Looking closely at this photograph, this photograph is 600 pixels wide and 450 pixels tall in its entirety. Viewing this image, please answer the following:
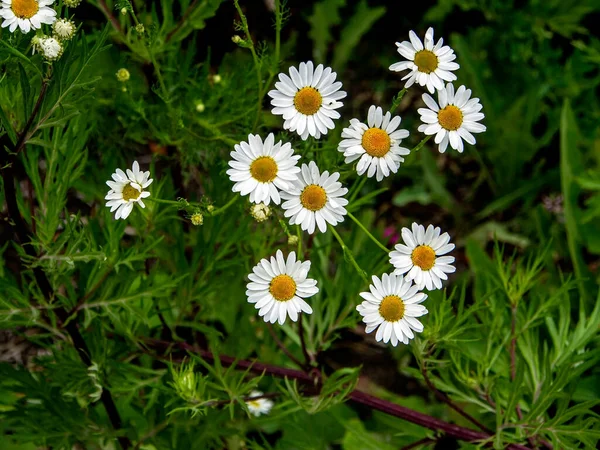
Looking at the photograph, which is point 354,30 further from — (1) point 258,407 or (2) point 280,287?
(2) point 280,287

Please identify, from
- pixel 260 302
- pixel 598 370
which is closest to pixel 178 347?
pixel 260 302

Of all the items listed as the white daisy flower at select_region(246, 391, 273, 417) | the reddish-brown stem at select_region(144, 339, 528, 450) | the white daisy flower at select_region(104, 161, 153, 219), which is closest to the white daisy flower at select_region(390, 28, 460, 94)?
the white daisy flower at select_region(104, 161, 153, 219)

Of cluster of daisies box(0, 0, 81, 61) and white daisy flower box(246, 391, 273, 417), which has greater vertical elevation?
cluster of daisies box(0, 0, 81, 61)

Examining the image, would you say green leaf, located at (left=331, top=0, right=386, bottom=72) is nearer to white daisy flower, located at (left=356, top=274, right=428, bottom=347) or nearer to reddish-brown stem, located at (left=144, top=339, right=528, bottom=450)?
reddish-brown stem, located at (left=144, top=339, right=528, bottom=450)

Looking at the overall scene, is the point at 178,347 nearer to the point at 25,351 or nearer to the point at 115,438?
the point at 115,438

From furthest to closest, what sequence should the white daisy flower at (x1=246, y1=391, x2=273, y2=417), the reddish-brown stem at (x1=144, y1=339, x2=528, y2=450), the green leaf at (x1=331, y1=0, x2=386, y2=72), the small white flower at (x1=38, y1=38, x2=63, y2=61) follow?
the green leaf at (x1=331, y1=0, x2=386, y2=72), the white daisy flower at (x1=246, y1=391, x2=273, y2=417), the reddish-brown stem at (x1=144, y1=339, x2=528, y2=450), the small white flower at (x1=38, y1=38, x2=63, y2=61)

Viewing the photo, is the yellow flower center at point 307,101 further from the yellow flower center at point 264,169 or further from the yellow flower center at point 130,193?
the yellow flower center at point 130,193
